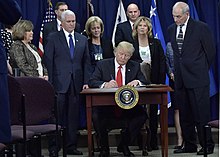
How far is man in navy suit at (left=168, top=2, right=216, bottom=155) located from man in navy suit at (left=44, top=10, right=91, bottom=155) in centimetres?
117

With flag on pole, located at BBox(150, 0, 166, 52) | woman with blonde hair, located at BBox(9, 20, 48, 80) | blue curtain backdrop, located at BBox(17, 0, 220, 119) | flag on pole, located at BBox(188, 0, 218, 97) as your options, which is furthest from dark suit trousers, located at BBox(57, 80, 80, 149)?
flag on pole, located at BBox(188, 0, 218, 97)

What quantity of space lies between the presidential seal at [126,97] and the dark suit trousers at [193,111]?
100 cm

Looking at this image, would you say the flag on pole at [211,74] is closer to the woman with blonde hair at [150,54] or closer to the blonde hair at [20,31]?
the woman with blonde hair at [150,54]

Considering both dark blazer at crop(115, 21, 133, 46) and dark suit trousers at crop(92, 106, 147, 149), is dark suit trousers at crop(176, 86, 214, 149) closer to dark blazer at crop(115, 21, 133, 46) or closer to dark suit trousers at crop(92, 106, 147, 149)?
dark suit trousers at crop(92, 106, 147, 149)

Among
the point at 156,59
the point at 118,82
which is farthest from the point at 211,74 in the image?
the point at 118,82

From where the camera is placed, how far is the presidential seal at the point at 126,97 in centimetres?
653

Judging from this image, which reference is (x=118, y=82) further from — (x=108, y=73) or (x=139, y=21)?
(x=139, y=21)

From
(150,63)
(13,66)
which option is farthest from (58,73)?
(150,63)

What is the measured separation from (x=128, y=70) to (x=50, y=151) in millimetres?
1326

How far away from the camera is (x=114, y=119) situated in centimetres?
686

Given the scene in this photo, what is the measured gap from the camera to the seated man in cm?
691

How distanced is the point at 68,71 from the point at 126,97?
1221 mm

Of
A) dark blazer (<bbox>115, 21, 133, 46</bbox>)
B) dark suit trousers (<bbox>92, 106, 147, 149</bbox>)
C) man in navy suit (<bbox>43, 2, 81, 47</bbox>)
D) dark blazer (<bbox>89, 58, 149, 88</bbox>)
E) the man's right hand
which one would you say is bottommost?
dark suit trousers (<bbox>92, 106, 147, 149</bbox>)

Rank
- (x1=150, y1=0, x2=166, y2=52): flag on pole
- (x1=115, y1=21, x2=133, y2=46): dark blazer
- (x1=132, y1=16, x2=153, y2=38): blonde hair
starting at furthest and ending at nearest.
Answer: (x1=150, y1=0, x2=166, y2=52): flag on pole < (x1=115, y1=21, x2=133, y2=46): dark blazer < (x1=132, y1=16, x2=153, y2=38): blonde hair
